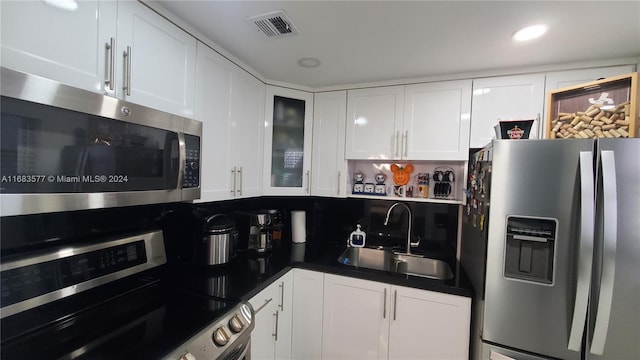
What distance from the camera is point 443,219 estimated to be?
6.40 feet

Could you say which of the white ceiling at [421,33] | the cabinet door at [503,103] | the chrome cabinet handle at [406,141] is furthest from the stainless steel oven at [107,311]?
the cabinet door at [503,103]

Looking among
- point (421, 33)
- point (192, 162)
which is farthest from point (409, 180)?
point (192, 162)

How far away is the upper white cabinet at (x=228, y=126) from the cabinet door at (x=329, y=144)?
1.52ft

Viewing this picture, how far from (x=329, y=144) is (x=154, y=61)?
1.29 m

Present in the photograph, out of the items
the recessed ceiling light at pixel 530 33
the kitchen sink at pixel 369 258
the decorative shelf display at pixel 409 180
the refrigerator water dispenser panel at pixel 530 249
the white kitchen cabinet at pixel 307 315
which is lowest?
the white kitchen cabinet at pixel 307 315

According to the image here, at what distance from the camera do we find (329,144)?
6.86ft

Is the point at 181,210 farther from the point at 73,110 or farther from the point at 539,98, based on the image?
the point at 539,98

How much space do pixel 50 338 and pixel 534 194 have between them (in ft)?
6.26

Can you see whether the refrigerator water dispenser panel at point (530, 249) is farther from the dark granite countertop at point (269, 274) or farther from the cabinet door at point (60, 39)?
the cabinet door at point (60, 39)

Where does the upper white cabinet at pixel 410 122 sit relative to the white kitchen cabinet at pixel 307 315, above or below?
above

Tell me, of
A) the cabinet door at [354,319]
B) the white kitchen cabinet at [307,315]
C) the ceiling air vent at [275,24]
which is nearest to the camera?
the ceiling air vent at [275,24]

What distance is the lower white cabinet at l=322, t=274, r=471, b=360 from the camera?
139cm

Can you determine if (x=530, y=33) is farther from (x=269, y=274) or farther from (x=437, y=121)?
(x=269, y=274)

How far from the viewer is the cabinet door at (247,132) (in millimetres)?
1641
